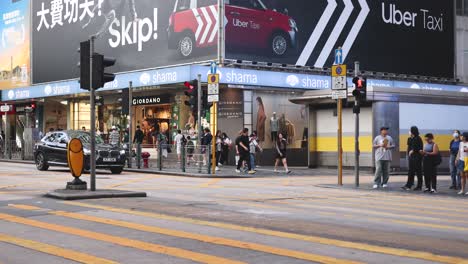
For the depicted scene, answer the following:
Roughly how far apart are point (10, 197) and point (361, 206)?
22.7 feet

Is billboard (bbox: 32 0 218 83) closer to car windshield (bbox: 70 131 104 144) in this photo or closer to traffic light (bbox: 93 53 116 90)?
car windshield (bbox: 70 131 104 144)

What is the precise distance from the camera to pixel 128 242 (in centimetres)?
761

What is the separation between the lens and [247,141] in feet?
81.6

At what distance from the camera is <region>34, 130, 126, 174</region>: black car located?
2298 cm

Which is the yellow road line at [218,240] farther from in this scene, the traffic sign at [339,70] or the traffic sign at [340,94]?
the traffic sign at [339,70]

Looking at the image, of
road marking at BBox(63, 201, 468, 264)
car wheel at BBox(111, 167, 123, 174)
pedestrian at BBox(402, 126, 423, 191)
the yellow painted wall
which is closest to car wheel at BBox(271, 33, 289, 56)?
the yellow painted wall

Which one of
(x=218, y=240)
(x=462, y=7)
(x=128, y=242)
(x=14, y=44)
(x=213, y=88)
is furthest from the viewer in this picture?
(x=14, y=44)

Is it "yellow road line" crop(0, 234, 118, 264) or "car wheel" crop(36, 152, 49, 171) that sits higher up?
"car wheel" crop(36, 152, 49, 171)

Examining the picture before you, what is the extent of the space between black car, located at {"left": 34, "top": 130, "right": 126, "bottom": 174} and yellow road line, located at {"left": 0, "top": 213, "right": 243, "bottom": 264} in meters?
13.3

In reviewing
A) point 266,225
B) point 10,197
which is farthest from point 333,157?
point 266,225

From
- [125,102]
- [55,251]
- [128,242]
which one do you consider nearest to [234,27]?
[125,102]

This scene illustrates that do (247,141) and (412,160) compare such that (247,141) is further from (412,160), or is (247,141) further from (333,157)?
(412,160)

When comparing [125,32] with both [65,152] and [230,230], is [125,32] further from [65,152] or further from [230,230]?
[230,230]

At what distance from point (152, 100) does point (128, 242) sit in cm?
2777
